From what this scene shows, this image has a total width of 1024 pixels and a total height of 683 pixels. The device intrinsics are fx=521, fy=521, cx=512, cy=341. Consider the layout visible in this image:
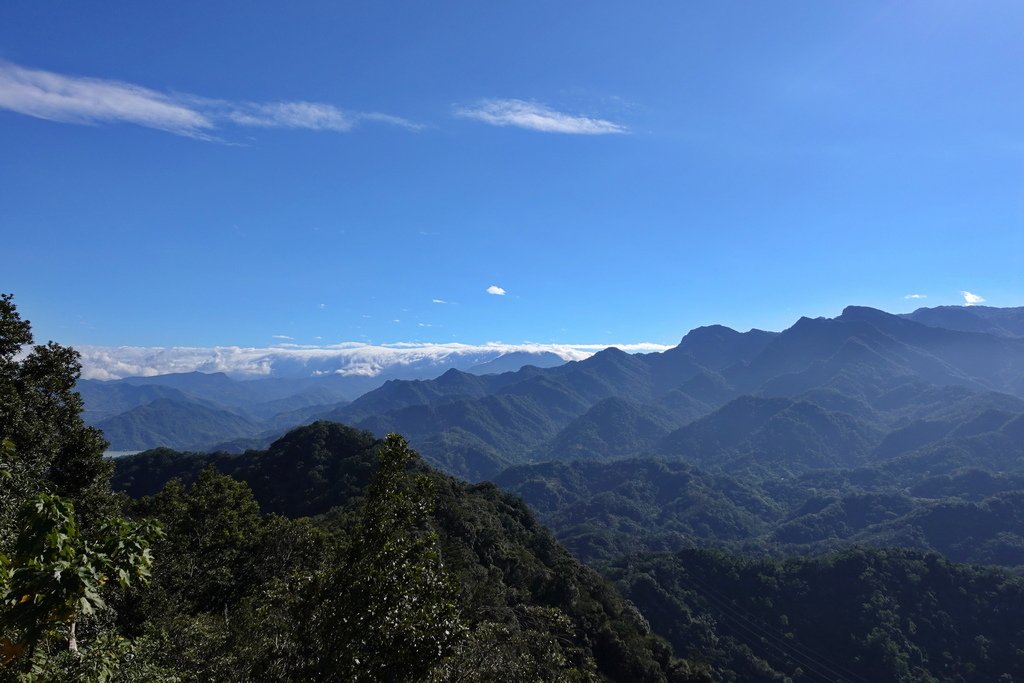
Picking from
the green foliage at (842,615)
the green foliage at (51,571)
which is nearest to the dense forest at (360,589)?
the green foliage at (51,571)

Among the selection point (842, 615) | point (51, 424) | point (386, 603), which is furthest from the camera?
point (842, 615)

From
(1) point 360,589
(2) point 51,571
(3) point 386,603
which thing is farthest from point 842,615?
(2) point 51,571

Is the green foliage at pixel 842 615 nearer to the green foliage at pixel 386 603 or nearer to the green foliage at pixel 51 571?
the green foliage at pixel 386 603

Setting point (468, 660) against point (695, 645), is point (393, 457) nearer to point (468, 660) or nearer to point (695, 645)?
point (468, 660)

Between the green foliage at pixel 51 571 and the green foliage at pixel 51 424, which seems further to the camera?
the green foliage at pixel 51 424

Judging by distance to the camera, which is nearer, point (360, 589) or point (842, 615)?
point (360, 589)

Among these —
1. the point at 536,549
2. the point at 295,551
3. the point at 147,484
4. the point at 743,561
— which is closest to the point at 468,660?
the point at 295,551

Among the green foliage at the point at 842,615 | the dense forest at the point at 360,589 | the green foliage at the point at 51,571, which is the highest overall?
the green foliage at the point at 51,571

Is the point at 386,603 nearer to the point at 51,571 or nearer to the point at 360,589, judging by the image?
the point at 360,589

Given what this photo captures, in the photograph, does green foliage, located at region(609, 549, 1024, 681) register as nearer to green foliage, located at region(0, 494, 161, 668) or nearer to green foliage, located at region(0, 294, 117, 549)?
green foliage, located at region(0, 294, 117, 549)

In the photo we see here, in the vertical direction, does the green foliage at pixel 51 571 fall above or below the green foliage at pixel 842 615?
above

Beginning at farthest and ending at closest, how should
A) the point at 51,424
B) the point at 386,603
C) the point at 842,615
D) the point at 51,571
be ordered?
the point at 842,615
the point at 51,424
the point at 386,603
the point at 51,571

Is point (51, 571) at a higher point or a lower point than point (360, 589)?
higher

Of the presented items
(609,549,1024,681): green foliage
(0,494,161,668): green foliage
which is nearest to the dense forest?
(0,494,161,668): green foliage
